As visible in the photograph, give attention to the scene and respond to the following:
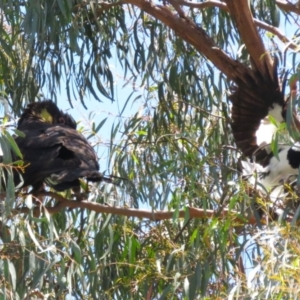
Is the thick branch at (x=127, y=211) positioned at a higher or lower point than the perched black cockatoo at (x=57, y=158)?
lower

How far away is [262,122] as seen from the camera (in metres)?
4.23

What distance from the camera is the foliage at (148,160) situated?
3270 millimetres

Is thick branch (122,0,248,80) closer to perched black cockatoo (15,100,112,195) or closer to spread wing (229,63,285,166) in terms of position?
spread wing (229,63,285,166)

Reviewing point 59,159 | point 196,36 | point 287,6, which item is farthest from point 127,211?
point 287,6

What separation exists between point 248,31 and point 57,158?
1.00 metres

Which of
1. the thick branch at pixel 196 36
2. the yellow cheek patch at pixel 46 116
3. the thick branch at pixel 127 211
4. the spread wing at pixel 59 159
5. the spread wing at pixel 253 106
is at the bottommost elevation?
the thick branch at pixel 127 211

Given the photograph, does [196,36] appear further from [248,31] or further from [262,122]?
[262,122]

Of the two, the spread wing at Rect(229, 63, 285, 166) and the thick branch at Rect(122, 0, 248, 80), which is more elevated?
the thick branch at Rect(122, 0, 248, 80)

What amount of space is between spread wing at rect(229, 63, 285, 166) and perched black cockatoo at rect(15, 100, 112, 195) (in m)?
0.74

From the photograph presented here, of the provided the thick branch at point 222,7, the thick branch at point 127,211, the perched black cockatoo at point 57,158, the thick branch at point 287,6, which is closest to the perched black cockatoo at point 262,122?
the thick branch at point 222,7

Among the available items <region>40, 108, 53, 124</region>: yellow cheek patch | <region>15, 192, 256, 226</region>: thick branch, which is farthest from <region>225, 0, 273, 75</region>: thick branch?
<region>40, 108, 53, 124</region>: yellow cheek patch

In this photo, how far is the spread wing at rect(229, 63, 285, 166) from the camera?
4.11m

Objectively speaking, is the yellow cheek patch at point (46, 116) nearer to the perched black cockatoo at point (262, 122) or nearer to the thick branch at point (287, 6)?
the perched black cockatoo at point (262, 122)

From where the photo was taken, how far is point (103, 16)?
442cm
